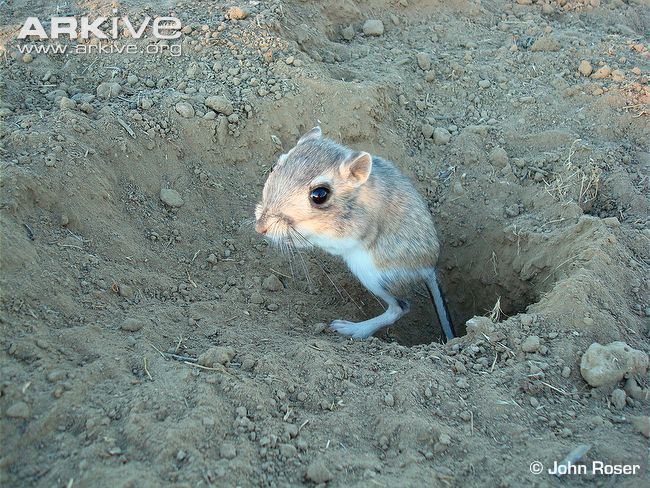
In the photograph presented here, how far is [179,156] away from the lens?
5.16 meters

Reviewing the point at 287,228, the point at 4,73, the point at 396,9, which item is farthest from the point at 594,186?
the point at 4,73

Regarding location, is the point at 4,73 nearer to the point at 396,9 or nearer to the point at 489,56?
the point at 396,9

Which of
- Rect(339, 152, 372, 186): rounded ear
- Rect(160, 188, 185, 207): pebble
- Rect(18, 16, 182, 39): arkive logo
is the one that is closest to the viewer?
Rect(339, 152, 372, 186): rounded ear

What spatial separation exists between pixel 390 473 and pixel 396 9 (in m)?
6.00

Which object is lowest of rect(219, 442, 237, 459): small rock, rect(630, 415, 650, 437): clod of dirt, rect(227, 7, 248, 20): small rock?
rect(630, 415, 650, 437): clod of dirt

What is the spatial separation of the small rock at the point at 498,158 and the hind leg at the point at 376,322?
5.81 ft

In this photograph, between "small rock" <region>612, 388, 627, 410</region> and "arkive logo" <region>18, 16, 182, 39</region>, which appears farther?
"arkive logo" <region>18, 16, 182, 39</region>

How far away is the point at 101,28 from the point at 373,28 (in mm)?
3018

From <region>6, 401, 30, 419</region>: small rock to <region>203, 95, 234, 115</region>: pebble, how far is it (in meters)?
3.24

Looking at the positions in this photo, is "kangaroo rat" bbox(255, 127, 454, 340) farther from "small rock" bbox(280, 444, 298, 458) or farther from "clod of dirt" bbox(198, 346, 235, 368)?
"small rock" bbox(280, 444, 298, 458)

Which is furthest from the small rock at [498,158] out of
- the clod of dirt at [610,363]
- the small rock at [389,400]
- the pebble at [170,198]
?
the small rock at [389,400]

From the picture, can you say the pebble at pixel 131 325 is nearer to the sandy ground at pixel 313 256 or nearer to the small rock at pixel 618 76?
the sandy ground at pixel 313 256

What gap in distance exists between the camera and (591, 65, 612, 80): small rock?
6609 millimetres

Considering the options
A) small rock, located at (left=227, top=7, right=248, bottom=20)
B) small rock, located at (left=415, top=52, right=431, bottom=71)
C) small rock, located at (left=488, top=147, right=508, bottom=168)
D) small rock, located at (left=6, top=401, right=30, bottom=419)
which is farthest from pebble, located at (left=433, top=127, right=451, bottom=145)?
small rock, located at (left=6, top=401, right=30, bottom=419)
